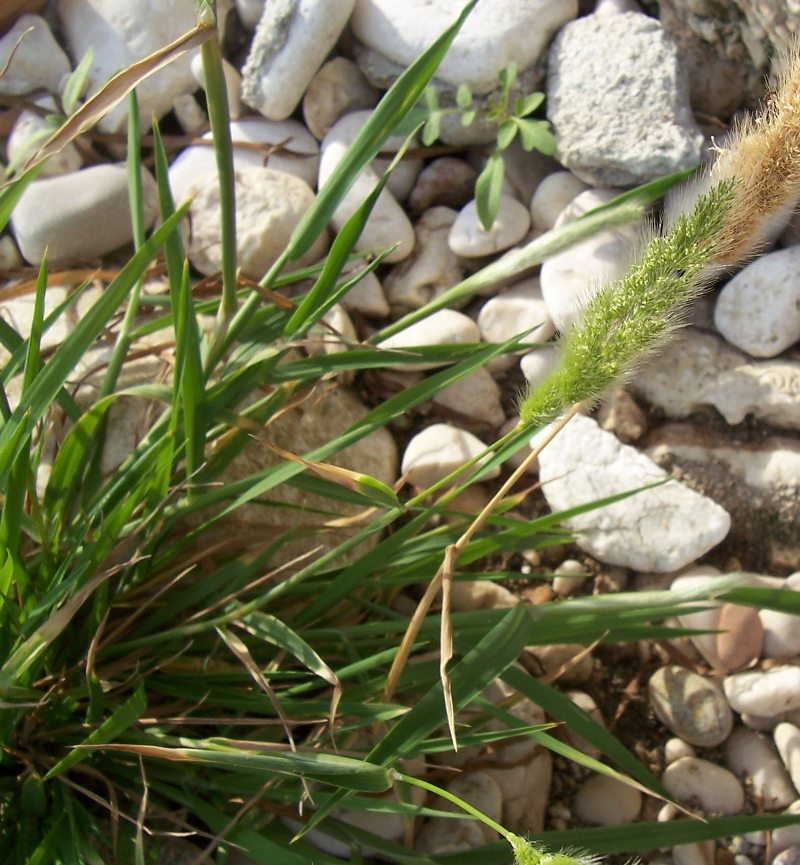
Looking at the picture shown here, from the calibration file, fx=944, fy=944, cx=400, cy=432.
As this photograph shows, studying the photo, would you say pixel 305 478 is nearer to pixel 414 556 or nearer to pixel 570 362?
pixel 414 556

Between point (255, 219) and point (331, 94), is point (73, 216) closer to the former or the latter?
point (255, 219)

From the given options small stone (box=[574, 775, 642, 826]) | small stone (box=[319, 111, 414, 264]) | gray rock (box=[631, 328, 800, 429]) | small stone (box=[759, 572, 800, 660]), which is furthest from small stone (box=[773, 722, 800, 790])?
small stone (box=[319, 111, 414, 264])

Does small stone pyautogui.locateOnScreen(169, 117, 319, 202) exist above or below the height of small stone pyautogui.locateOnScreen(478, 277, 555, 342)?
above

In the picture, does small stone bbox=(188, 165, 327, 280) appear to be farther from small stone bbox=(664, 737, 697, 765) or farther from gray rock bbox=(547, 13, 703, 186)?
small stone bbox=(664, 737, 697, 765)

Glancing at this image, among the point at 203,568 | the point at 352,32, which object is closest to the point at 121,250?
the point at 352,32

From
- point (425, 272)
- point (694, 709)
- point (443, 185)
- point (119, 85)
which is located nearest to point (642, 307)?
point (119, 85)

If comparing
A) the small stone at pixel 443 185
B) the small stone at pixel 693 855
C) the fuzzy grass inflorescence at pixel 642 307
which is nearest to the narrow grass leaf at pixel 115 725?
the fuzzy grass inflorescence at pixel 642 307

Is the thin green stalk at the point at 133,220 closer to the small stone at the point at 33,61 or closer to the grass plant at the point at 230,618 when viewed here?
the grass plant at the point at 230,618
